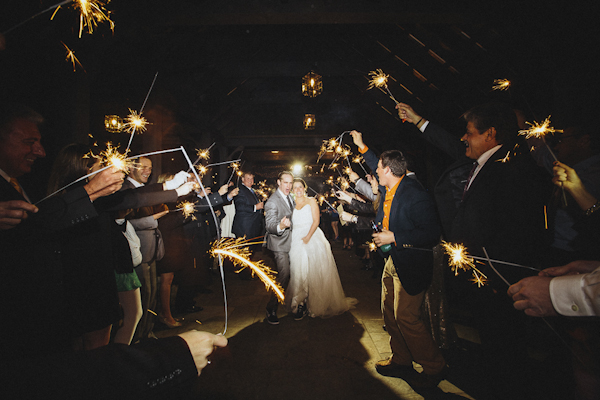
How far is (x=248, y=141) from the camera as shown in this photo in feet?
34.7

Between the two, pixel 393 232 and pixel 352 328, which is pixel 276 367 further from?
pixel 393 232

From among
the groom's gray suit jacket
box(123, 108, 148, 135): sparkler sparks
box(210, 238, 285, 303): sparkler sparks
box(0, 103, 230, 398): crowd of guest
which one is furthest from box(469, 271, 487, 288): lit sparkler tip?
box(123, 108, 148, 135): sparkler sparks

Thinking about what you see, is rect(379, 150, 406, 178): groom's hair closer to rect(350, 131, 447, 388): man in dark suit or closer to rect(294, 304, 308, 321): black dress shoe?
rect(350, 131, 447, 388): man in dark suit

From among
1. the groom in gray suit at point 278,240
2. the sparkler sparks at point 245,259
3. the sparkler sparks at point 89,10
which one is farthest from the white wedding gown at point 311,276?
the sparkler sparks at point 89,10

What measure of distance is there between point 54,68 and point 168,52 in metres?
2.52

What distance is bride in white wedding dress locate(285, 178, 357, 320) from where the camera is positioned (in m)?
3.91

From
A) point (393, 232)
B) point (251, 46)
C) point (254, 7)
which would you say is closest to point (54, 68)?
point (254, 7)

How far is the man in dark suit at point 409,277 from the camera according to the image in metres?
2.32

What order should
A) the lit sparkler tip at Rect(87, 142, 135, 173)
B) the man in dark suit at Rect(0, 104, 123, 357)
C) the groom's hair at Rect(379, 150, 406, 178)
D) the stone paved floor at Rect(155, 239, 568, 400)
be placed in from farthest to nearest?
the groom's hair at Rect(379, 150, 406, 178) → the stone paved floor at Rect(155, 239, 568, 400) → the lit sparkler tip at Rect(87, 142, 135, 173) → the man in dark suit at Rect(0, 104, 123, 357)

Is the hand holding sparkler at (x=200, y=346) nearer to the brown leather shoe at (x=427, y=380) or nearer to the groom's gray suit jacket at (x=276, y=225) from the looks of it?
the brown leather shoe at (x=427, y=380)

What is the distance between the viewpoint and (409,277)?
232 centimetres

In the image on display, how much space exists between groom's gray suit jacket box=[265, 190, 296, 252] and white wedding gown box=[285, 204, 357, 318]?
0.21 m

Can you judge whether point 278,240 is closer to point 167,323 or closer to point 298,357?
point 298,357

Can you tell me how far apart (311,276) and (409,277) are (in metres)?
1.98
